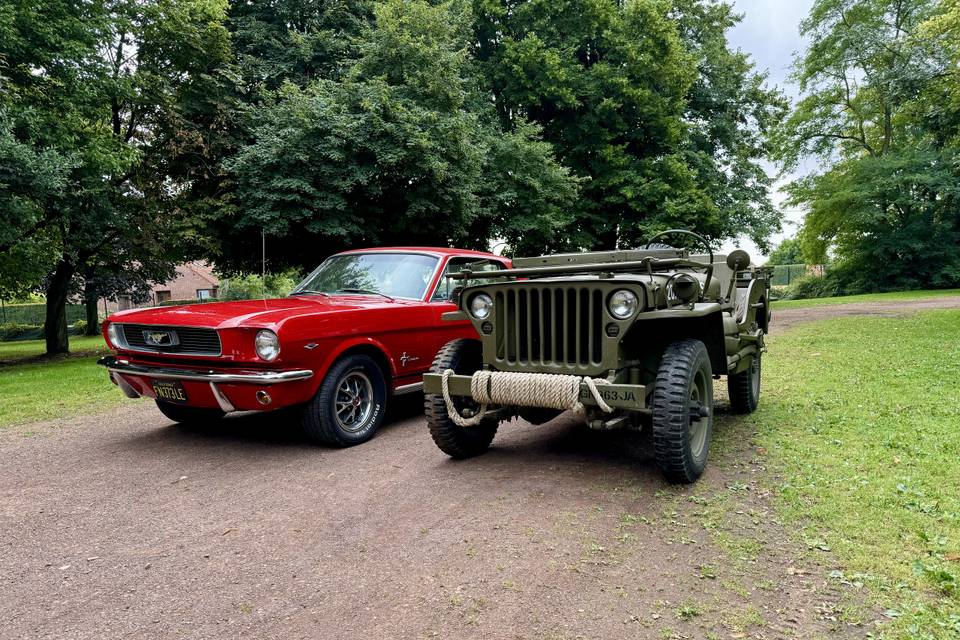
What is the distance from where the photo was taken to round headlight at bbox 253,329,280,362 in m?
4.68

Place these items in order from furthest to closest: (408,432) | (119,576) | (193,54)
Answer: (193,54)
(408,432)
(119,576)

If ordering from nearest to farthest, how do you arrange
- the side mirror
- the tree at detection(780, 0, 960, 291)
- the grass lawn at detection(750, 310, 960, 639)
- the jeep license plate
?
the grass lawn at detection(750, 310, 960, 639) → the jeep license plate → the side mirror → the tree at detection(780, 0, 960, 291)

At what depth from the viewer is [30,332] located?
111 feet

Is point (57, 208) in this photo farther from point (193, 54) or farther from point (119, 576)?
point (119, 576)

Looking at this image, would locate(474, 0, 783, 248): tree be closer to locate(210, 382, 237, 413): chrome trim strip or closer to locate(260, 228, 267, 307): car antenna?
locate(260, 228, 267, 307): car antenna

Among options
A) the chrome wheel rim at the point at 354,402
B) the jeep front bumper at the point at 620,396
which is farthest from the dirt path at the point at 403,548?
the jeep front bumper at the point at 620,396

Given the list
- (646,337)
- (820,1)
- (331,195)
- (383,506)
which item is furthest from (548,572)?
(820,1)

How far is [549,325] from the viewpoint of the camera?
168 inches

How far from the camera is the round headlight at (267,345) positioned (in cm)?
468

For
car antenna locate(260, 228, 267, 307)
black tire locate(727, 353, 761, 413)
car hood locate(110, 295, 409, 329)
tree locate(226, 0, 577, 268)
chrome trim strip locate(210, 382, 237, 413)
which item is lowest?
black tire locate(727, 353, 761, 413)

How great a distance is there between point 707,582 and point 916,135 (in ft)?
117

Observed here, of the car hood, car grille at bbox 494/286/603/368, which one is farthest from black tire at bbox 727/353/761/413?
the car hood

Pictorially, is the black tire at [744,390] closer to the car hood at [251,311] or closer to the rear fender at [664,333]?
the rear fender at [664,333]

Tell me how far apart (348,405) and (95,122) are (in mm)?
11797
